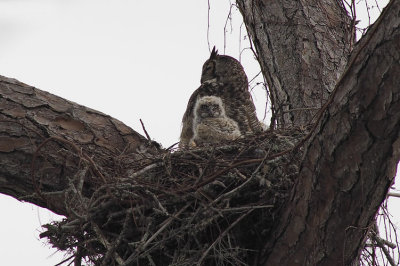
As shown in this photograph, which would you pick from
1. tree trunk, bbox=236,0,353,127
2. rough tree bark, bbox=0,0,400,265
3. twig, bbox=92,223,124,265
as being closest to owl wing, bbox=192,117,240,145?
rough tree bark, bbox=0,0,400,265

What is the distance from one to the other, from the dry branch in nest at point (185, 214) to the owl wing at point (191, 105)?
94 cm

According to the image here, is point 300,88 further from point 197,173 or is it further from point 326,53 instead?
point 197,173

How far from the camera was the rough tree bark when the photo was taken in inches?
82.4

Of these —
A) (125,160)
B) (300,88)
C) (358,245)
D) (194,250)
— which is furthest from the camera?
(300,88)

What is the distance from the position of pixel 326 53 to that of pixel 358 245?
180cm

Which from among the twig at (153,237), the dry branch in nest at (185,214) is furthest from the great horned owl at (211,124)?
the twig at (153,237)

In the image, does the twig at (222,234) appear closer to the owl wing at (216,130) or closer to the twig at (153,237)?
the twig at (153,237)

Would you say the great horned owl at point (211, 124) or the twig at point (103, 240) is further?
the great horned owl at point (211, 124)

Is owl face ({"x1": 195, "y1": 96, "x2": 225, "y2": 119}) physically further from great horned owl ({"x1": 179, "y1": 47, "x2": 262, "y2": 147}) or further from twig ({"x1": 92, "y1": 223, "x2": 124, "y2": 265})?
twig ({"x1": 92, "y1": 223, "x2": 124, "y2": 265})

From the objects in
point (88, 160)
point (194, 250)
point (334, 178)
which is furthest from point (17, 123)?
point (334, 178)

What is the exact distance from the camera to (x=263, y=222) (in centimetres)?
268

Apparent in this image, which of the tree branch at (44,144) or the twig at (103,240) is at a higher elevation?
the tree branch at (44,144)

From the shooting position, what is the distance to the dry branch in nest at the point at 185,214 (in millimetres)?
2564

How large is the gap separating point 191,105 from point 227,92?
0.92ft
